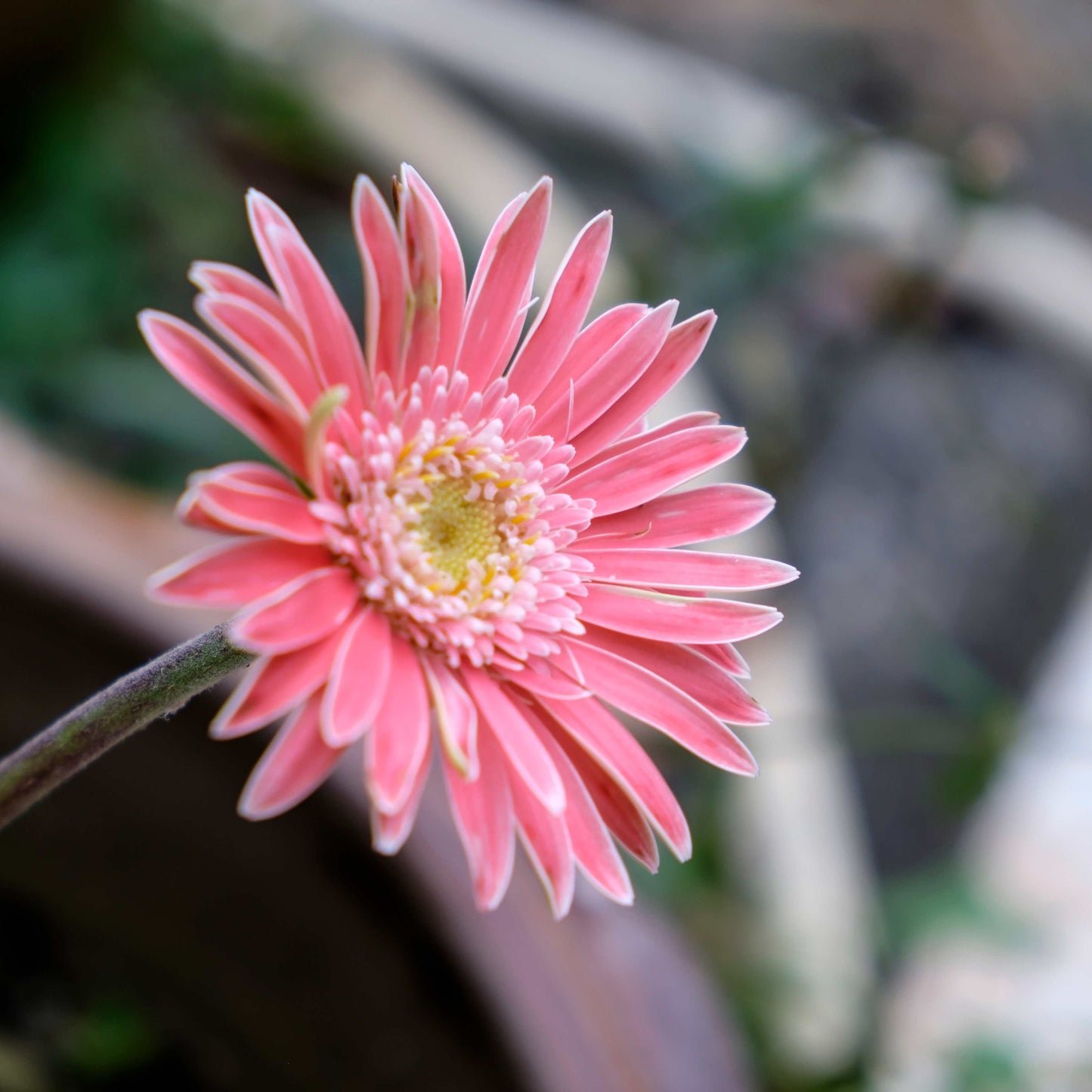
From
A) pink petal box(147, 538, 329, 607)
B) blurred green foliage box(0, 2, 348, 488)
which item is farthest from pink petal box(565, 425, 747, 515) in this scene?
blurred green foliage box(0, 2, 348, 488)

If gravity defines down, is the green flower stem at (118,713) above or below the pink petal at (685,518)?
below

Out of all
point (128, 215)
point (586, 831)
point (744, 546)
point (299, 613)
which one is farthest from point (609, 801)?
point (128, 215)

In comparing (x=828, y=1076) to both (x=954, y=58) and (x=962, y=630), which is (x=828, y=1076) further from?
(x=954, y=58)

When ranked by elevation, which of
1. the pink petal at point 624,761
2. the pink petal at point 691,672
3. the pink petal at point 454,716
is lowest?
the pink petal at point 454,716

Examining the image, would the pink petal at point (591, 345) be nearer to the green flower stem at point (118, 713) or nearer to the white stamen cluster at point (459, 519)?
the white stamen cluster at point (459, 519)

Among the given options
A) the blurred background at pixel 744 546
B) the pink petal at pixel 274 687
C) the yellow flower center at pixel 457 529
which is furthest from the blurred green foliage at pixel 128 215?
the pink petal at pixel 274 687

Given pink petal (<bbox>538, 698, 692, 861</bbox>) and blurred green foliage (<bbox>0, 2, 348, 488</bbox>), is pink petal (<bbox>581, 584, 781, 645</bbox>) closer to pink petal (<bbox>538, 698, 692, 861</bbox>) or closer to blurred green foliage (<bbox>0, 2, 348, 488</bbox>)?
pink petal (<bbox>538, 698, 692, 861</bbox>)

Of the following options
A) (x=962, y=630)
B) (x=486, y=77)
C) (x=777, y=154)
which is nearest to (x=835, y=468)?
(x=962, y=630)

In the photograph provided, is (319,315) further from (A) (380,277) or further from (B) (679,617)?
(B) (679,617)
